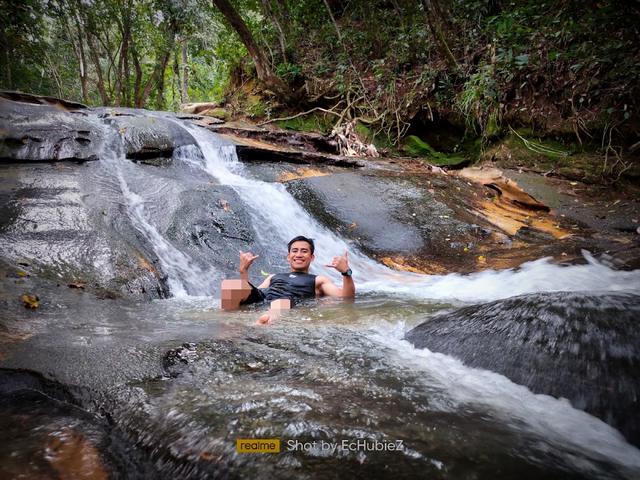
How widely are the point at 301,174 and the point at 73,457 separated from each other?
6.40 m

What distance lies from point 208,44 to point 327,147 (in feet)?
33.0

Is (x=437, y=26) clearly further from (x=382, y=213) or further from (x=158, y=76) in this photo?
(x=158, y=76)

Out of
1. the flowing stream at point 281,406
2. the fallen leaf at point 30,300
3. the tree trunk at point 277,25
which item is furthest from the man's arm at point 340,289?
the tree trunk at point 277,25

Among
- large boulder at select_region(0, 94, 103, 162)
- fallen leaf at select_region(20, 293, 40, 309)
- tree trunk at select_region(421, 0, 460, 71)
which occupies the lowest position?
fallen leaf at select_region(20, 293, 40, 309)

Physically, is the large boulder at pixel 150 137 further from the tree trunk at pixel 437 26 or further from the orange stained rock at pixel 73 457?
the orange stained rock at pixel 73 457

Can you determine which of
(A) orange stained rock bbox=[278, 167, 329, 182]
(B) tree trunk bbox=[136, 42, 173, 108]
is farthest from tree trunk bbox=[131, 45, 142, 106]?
(A) orange stained rock bbox=[278, 167, 329, 182]

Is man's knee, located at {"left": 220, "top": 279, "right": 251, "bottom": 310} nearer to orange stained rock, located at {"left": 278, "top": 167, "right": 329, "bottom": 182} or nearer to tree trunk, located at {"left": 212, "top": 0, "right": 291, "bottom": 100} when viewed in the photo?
orange stained rock, located at {"left": 278, "top": 167, "right": 329, "bottom": 182}

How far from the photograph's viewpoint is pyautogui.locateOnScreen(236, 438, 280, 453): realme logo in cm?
117

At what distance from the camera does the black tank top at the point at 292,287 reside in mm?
3908

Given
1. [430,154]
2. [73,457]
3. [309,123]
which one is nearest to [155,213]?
[73,457]

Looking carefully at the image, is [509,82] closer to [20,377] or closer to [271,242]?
[271,242]

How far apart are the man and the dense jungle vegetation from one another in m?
3.96

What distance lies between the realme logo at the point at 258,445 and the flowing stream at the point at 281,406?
0.03m

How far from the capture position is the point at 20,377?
1.62m
